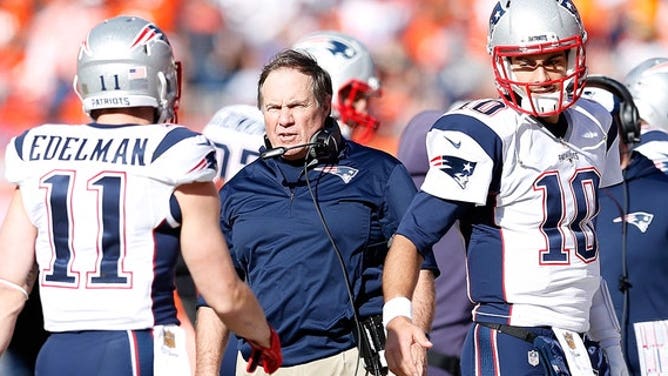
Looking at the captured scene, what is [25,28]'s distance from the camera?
11008 mm

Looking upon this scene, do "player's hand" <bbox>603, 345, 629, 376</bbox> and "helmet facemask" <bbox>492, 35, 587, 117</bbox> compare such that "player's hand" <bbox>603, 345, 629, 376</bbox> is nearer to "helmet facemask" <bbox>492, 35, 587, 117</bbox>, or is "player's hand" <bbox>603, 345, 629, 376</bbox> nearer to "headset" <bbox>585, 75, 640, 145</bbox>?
"helmet facemask" <bbox>492, 35, 587, 117</bbox>

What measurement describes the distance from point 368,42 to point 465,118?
7.57 meters

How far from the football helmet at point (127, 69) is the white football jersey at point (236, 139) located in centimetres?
175

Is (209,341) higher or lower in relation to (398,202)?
lower

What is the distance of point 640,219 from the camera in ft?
16.9

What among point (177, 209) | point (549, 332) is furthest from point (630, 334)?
point (177, 209)

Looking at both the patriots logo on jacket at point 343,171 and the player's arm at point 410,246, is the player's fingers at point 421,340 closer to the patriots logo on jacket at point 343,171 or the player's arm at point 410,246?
the player's arm at point 410,246

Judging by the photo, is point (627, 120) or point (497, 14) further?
point (627, 120)

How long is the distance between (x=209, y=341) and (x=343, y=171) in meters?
0.73

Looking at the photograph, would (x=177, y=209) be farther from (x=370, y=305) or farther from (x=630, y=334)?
(x=630, y=334)

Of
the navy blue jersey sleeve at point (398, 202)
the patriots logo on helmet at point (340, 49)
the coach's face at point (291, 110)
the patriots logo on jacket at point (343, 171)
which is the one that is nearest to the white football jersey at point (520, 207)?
the navy blue jersey sleeve at point (398, 202)

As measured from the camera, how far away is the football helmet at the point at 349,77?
6048 millimetres

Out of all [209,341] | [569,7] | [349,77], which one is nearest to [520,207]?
[569,7]

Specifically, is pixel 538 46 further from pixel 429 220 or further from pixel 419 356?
pixel 419 356
